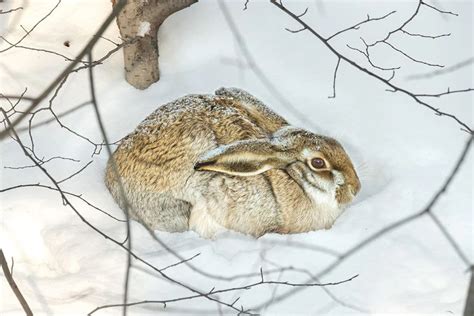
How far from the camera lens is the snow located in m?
3.20

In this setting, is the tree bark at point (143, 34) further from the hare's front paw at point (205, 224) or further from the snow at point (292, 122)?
the hare's front paw at point (205, 224)

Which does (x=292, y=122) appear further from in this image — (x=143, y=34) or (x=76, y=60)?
(x=76, y=60)

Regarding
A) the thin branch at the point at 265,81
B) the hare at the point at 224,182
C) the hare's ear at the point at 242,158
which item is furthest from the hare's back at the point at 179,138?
the thin branch at the point at 265,81

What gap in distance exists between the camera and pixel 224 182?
3.69 m

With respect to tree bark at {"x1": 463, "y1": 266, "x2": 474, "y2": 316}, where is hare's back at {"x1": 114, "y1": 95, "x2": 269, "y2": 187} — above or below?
above

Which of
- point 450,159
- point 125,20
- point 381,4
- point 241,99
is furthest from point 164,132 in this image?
point 381,4

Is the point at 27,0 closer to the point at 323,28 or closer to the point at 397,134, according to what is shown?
the point at 323,28

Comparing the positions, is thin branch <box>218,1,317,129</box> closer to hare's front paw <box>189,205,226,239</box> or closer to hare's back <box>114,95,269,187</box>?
hare's back <box>114,95,269,187</box>

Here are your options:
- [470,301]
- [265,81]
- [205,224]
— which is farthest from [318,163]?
[470,301]

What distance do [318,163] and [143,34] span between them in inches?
56.5

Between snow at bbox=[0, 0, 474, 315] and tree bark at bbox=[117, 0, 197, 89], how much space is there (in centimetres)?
10

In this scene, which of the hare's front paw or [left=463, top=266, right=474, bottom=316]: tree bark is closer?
[left=463, top=266, right=474, bottom=316]: tree bark

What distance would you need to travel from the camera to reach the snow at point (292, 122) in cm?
320

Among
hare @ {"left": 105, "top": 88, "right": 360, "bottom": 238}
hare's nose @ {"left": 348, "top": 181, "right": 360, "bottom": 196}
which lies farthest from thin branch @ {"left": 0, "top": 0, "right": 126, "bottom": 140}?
hare's nose @ {"left": 348, "top": 181, "right": 360, "bottom": 196}
